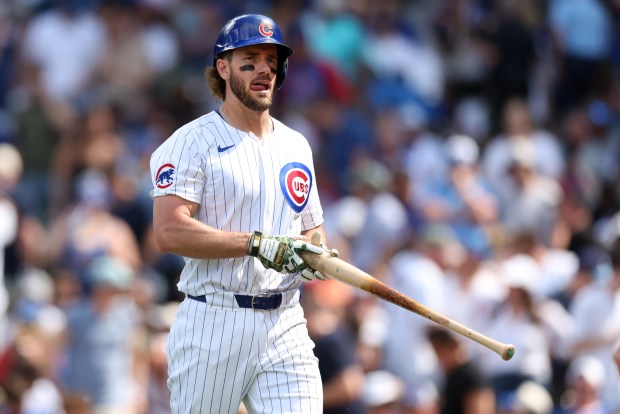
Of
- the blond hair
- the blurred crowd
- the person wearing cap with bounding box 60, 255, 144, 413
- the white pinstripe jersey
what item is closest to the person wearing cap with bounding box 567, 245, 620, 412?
the blurred crowd

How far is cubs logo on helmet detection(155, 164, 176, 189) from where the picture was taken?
21.1 feet

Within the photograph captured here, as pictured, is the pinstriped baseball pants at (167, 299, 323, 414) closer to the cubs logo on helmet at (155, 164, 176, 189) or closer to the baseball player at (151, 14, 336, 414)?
the baseball player at (151, 14, 336, 414)

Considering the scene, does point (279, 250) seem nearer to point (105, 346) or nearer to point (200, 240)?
point (200, 240)

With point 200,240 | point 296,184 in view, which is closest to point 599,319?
point 296,184

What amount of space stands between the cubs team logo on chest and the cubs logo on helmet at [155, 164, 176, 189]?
0.55 meters

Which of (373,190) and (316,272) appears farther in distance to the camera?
(373,190)

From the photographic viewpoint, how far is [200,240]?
6340mm

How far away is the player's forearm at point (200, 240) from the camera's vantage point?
6324 mm

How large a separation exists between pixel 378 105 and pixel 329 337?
6018 millimetres

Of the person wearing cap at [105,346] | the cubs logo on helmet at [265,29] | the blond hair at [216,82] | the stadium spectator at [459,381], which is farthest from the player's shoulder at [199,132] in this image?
the person wearing cap at [105,346]

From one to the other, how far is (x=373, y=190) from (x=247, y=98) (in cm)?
734

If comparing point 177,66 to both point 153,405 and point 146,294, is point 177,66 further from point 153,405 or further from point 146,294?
point 153,405

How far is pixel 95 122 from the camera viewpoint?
49.0ft

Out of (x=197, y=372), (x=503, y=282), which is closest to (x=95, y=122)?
(x=503, y=282)
